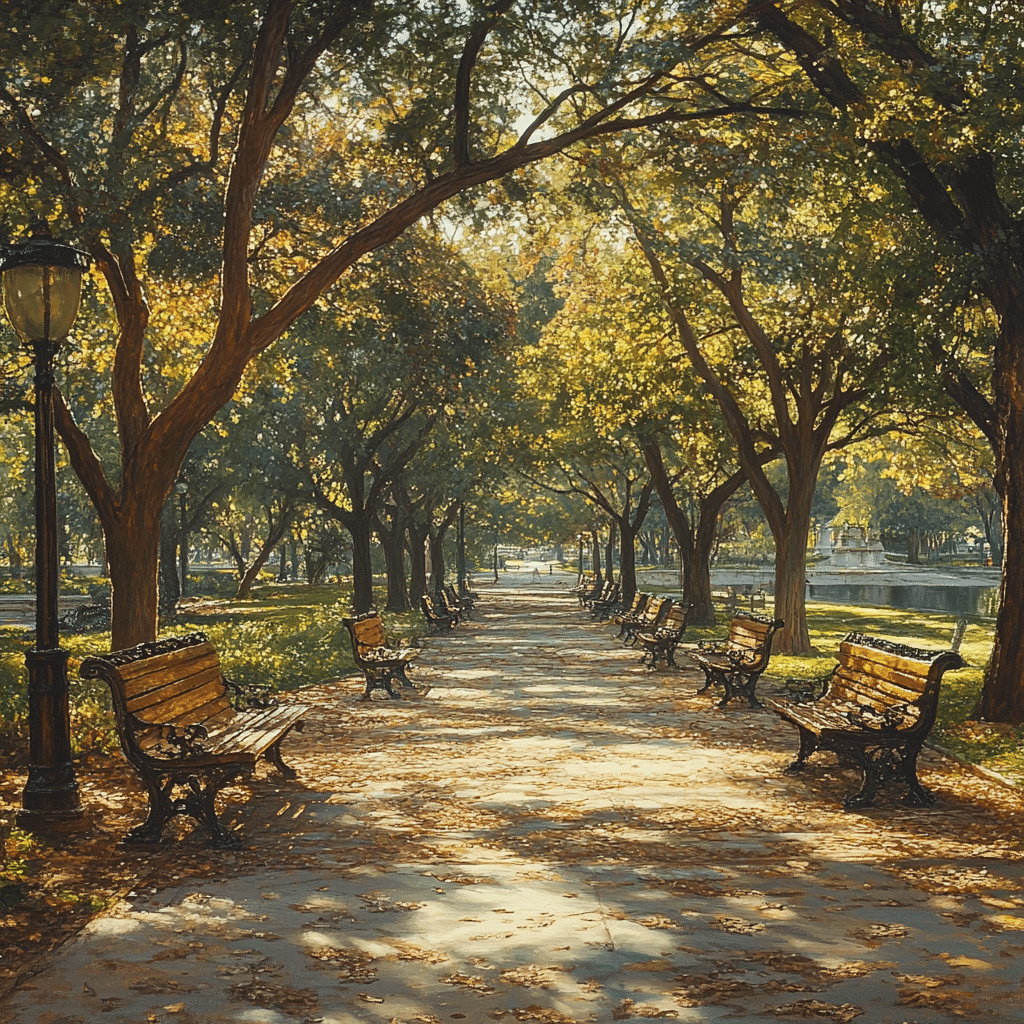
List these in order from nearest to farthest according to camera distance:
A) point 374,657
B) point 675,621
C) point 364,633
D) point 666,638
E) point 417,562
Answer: point 374,657
point 364,633
point 666,638
point 675,621
point 417,562

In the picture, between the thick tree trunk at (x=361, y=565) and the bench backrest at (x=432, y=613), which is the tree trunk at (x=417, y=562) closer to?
the thick tree trunk at (x=361, y=565)

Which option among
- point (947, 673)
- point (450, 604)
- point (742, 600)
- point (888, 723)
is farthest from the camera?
point (742, 600)

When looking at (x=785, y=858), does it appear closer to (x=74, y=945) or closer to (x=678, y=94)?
(x=74, y=945)

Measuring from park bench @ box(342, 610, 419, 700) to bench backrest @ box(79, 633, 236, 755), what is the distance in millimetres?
5911

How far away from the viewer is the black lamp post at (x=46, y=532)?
8.16m

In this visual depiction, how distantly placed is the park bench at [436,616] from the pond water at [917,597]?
16.6 m

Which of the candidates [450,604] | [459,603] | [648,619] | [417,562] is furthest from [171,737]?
[417,562]

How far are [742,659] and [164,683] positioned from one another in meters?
8.41

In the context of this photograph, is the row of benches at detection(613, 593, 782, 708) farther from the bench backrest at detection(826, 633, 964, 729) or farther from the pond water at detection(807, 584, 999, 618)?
the pond water at detection(807, 584, 999, 618)

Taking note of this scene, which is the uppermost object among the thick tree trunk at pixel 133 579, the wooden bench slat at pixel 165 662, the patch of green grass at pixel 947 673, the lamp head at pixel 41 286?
the lamp head at pixel 41 286

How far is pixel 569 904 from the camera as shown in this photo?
6.23 metres

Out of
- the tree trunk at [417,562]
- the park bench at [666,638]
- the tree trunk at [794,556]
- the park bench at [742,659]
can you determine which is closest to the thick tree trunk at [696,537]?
the tree trunk at [794,556]

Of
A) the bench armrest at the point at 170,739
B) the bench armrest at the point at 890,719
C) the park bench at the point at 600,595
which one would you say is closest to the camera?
the bench armrest at the point at 170,739

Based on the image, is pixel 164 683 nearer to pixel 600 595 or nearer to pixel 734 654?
pixel 734 654
